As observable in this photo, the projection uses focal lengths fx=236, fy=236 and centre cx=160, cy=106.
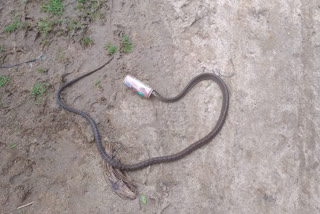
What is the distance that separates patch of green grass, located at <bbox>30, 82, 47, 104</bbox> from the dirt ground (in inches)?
1.9

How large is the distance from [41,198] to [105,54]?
2.93 m

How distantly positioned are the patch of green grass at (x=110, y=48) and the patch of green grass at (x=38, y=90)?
144cm

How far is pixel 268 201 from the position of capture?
3.52 meters

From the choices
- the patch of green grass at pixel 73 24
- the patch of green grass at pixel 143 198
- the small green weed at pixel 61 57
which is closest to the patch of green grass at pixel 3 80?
the small green weed at pixel 61 57

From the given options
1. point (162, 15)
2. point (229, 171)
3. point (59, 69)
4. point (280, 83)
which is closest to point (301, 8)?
point (280, 83)

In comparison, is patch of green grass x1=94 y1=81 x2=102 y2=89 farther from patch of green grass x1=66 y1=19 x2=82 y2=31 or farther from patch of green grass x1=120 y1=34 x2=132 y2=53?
patch of green grass x1=66 y1=19 x2=82 y2=31

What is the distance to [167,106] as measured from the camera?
4.42 metres

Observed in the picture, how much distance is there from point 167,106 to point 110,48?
1.77m

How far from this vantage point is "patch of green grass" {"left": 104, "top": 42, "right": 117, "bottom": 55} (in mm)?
4926

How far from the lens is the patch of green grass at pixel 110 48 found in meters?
4.93

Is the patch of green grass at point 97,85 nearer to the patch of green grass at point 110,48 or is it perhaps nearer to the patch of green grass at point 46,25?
the patch of green grass at point 110,48

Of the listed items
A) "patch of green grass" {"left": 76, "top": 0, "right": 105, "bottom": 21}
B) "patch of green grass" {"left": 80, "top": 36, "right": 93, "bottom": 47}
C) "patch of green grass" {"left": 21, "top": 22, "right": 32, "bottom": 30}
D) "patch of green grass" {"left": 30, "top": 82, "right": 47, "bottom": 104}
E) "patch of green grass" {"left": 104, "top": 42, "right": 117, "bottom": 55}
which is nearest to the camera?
"patch of green grass" {"left": 30, "top": 82, "right": 47, "bottom": 104}

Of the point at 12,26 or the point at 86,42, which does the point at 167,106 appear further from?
the point at 12,26

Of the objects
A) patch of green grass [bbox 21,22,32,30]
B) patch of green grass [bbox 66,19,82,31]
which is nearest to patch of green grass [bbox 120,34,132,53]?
patch of green grass [bbox 66,19,82,31]
